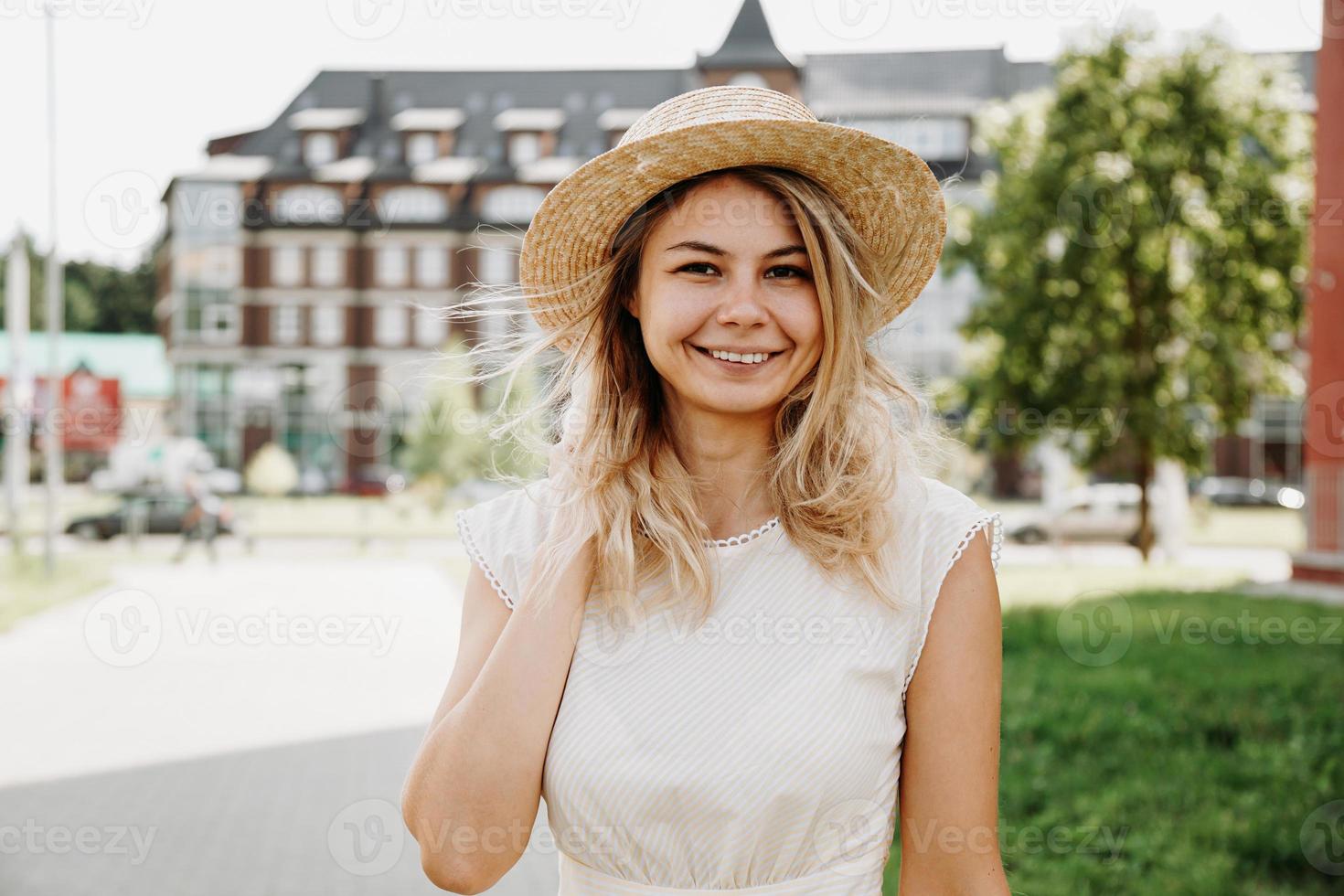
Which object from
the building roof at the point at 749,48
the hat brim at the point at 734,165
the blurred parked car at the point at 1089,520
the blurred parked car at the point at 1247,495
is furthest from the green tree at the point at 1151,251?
the blurred parked car at the point at 1247,495

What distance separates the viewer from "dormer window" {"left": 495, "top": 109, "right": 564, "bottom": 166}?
44.2 m

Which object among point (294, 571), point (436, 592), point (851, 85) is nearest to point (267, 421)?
point (851, 85)

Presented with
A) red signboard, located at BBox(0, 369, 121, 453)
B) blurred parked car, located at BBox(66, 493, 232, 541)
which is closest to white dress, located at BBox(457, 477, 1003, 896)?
blurred parked car, located at BBox(66, 493, 232, 541)

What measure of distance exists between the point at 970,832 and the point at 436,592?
14.4 meters

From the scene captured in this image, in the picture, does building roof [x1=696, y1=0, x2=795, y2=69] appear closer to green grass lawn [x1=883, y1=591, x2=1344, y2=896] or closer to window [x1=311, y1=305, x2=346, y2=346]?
window [x1=311, y1=305, x2=346, y2=346]

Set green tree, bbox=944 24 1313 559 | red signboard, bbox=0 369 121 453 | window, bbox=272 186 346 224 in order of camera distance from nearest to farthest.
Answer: green tree, bbox=944 24 1313 559
red signboard, bbox=0 369 121 453
window, bbox=272 186 346 224

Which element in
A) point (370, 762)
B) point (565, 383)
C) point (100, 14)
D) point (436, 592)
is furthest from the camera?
point (436, 592)

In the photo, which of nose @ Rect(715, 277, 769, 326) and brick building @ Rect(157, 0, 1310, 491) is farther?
brick building @ Rect(157, 0, 1310, 491)

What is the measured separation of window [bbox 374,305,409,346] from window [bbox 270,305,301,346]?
2.77 meters

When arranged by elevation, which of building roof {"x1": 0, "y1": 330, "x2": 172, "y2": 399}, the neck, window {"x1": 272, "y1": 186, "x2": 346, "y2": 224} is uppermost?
window {"x1": 272, "y1": 186, "x2": 346, "y2": 224}

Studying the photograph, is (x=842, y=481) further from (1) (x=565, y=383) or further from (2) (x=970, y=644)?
(1) (x=565, y=383)

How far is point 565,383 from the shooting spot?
2.59 m

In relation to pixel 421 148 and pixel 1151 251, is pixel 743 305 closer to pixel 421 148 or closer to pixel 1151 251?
pixel 1151 251

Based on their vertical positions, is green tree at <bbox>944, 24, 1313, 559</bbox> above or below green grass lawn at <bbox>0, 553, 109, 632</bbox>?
above
